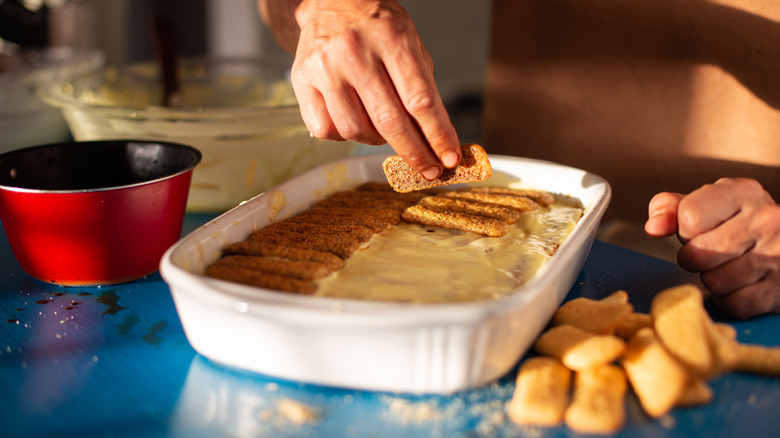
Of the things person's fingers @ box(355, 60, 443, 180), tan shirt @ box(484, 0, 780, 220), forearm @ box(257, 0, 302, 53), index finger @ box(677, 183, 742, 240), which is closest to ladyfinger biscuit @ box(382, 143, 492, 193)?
person's fingers @ box(355, 60, 443, 180)

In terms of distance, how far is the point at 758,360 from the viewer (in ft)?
3.32

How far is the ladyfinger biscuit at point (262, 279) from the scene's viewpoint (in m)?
1.08

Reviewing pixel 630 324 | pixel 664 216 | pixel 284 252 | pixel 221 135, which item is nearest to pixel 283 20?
pixel 221 135

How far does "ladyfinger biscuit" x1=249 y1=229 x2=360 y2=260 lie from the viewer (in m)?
1.25

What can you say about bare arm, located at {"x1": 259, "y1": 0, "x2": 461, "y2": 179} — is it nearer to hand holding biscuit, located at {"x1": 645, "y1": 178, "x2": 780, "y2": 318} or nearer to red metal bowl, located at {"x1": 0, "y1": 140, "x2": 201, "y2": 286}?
red metal bowl, located at {"x1": 0, "y1": 140, "x2": 201, "y2": 286}

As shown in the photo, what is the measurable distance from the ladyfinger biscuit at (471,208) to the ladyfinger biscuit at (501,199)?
0.08 ft

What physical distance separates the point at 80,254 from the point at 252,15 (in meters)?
3.58

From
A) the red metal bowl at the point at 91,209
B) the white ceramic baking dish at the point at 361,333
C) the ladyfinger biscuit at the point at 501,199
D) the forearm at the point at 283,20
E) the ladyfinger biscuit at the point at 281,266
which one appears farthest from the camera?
the forearm at the point at 283,20

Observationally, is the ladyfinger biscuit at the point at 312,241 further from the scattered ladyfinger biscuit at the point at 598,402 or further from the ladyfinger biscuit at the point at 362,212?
the scattered ladyfinger biscuit at the point at 598,402

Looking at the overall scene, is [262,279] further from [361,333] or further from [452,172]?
[452,172]

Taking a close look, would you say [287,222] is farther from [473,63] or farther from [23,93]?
[473,63]

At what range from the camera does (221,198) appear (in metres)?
1.79

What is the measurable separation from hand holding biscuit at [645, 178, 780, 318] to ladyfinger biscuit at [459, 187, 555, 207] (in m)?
0.41

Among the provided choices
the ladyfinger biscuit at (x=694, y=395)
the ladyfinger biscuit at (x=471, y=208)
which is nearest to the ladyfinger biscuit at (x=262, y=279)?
the ladyfinger biscuit at (x=471, y=208)
